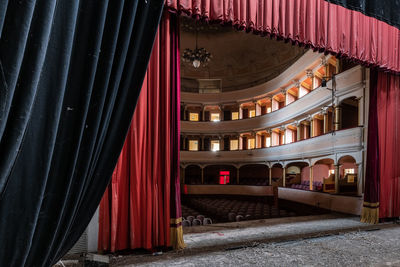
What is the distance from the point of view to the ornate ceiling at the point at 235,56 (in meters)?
16.6

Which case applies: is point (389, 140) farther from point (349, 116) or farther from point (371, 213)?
point (349, 116)

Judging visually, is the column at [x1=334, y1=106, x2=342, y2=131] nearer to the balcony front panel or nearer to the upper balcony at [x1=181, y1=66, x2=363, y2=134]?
the upper balcony at [x1=181, y1=66, x2=363, y2=134]

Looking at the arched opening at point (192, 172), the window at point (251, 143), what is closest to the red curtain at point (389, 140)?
the window at point (251, 143)

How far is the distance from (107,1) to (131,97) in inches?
28.8

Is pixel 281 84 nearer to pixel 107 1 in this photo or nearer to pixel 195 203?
pixel 195 203

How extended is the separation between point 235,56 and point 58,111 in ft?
62.3

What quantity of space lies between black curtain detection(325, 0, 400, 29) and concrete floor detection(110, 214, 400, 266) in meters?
3.72

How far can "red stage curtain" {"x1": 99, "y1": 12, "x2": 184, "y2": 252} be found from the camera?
114 inches

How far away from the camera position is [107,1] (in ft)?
5.94

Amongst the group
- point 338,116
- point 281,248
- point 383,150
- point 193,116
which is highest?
point 193,116

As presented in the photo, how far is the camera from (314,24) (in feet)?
12.7

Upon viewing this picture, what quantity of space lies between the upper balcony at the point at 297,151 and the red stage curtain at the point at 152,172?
293 inches

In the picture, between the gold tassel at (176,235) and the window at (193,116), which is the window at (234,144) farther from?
the gold tassel at (176,235)

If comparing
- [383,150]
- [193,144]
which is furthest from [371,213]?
[193,144]
